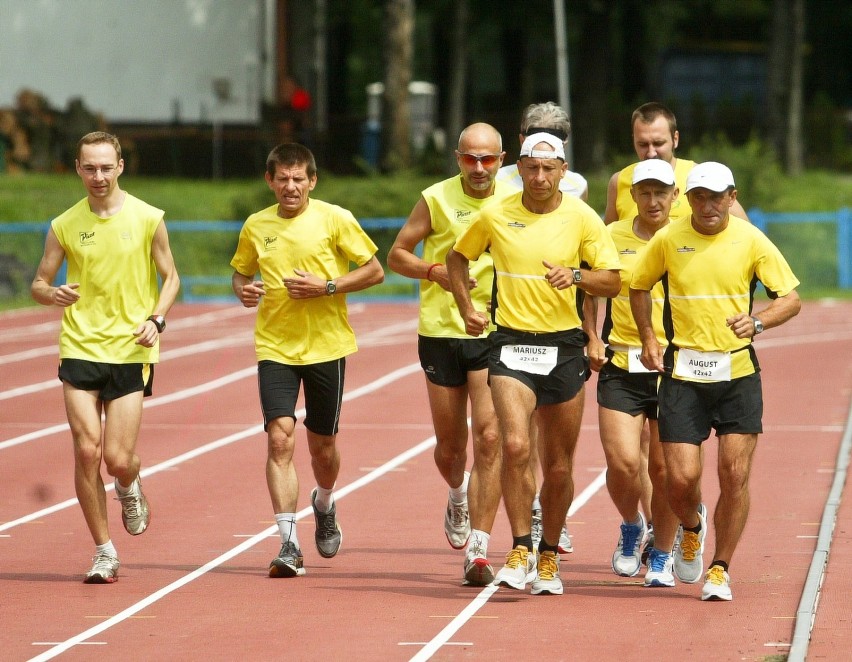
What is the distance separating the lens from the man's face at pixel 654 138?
9023 mm

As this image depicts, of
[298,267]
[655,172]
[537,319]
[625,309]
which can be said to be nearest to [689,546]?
[625,309]

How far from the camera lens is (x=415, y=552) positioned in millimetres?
9875

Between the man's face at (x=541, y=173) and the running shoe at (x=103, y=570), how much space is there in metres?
2.78

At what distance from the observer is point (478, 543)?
335 inches

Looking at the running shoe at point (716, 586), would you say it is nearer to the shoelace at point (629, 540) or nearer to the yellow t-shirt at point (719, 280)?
the shoelace at point (629, 540)

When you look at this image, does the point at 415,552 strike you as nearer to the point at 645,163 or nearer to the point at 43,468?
the point at 645,163

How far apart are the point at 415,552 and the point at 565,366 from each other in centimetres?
203

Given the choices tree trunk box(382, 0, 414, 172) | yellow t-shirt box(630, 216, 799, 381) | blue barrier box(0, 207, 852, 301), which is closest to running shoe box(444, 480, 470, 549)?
yellow t-shirt box(630, 216, 799, 381)

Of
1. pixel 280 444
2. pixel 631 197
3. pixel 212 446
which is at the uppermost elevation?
pixel 631 197

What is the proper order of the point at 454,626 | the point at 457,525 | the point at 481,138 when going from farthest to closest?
the point at 457,525, the point at 481,138, the point at 454,626

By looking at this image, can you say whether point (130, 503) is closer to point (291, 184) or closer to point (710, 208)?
point (291, 184)

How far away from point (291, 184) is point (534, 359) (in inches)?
67.7

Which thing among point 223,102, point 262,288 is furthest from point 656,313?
point 223,102

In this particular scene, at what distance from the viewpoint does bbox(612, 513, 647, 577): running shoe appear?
8.88m
